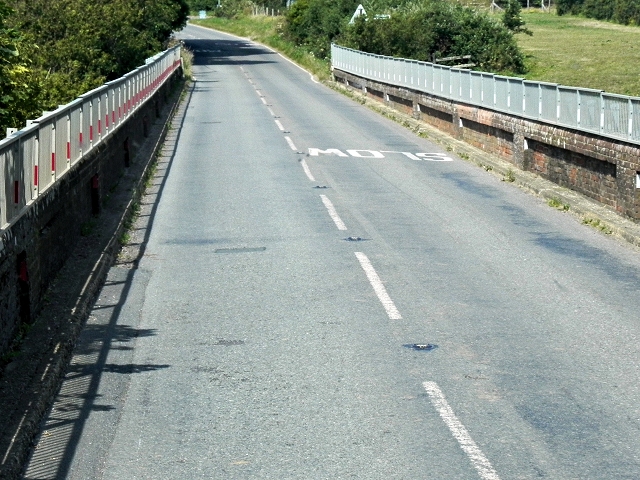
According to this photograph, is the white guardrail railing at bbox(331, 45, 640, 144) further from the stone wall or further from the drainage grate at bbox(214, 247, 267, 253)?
the drainage grate at bbox(214, 247, 267, 253)

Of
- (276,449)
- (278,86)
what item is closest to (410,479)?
(276,449)

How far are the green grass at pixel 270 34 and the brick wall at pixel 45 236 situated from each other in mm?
45651

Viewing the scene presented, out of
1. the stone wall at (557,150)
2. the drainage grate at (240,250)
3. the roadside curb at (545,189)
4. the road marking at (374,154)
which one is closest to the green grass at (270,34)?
the roadside curb at (545,189)

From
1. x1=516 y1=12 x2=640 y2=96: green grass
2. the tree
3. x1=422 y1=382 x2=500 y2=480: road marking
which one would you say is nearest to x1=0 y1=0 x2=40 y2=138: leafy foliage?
x1=422 y1=382 x2=500 y2=480: road marking

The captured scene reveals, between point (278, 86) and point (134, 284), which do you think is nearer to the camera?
point (134, 284)

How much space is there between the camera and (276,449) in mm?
7160

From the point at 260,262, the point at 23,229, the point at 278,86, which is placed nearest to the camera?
the point at 23,229

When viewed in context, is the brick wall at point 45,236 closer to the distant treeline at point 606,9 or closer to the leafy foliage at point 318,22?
the leafy foliage at point 318,22

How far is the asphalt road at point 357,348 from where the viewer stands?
23.3 ft

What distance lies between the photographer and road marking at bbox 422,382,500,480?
22.2ft

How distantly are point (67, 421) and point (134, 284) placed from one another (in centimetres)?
481

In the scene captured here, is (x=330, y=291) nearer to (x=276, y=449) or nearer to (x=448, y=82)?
(x=276, y=449)

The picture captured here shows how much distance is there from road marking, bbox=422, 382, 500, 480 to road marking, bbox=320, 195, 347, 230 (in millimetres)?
7852

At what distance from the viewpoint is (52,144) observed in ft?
42.2
